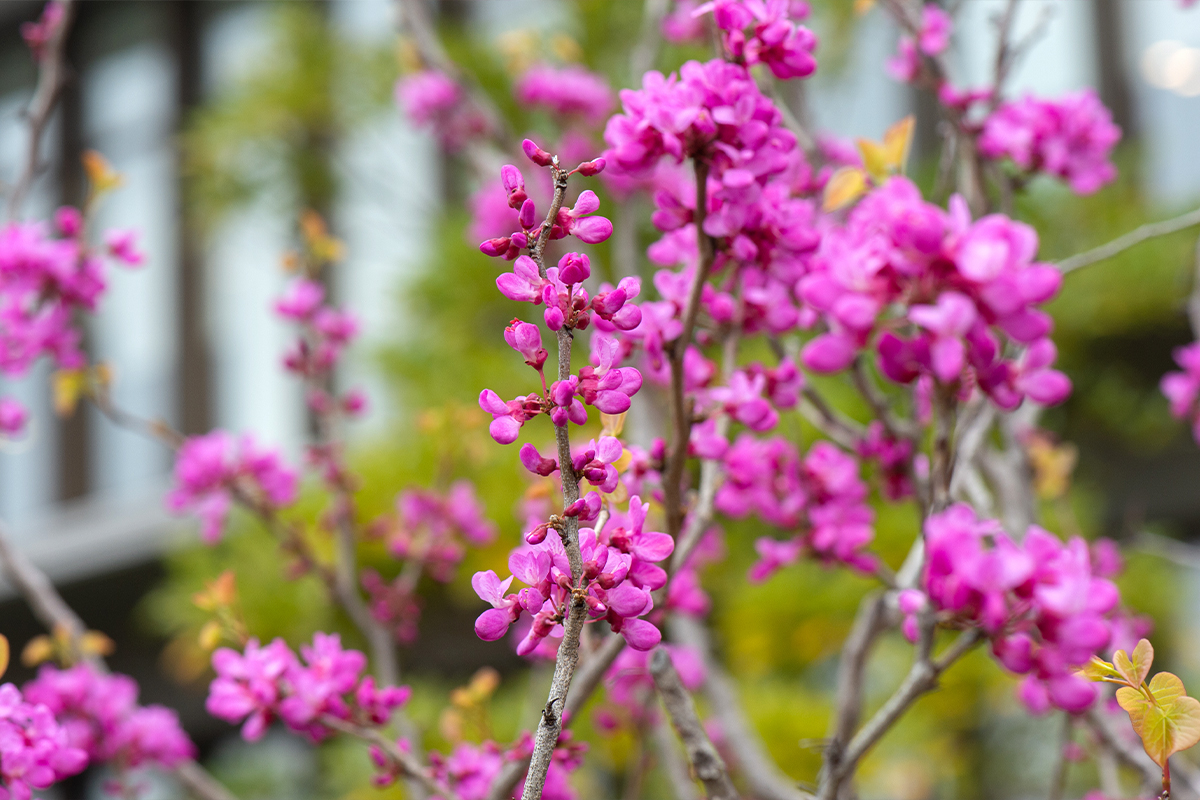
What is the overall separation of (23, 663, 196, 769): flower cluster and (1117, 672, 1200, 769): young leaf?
61 cm

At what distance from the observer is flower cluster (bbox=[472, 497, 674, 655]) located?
353mm

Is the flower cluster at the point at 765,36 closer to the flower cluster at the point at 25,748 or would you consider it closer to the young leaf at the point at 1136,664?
the young leaf at the point at 1136,664

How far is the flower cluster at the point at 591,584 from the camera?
0.35m

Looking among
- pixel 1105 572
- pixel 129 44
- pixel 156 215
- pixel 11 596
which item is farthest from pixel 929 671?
pixel 129 44

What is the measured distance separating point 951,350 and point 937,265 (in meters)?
0.03

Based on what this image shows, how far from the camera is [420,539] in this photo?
832mm

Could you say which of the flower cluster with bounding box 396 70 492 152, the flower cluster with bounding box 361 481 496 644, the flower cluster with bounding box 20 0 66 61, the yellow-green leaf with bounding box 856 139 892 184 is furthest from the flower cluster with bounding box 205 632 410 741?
the flower cluster with bounding box 396 70 492 152

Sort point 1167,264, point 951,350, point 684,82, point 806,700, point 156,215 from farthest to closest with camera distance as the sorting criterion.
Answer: point 156,215, point 1167,264, point 806,700, point 684,82, point 951,350

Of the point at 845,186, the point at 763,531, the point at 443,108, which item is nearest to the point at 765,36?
the point at 845,186

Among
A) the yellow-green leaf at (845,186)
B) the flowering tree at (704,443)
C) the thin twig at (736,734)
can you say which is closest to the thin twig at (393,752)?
the flowering tree at (704,443)

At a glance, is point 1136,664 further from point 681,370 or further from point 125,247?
point 125,247

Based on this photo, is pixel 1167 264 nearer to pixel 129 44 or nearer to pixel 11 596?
pixel 11 596

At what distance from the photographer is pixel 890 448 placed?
628 millimetres

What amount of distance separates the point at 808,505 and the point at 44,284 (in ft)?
1.76
